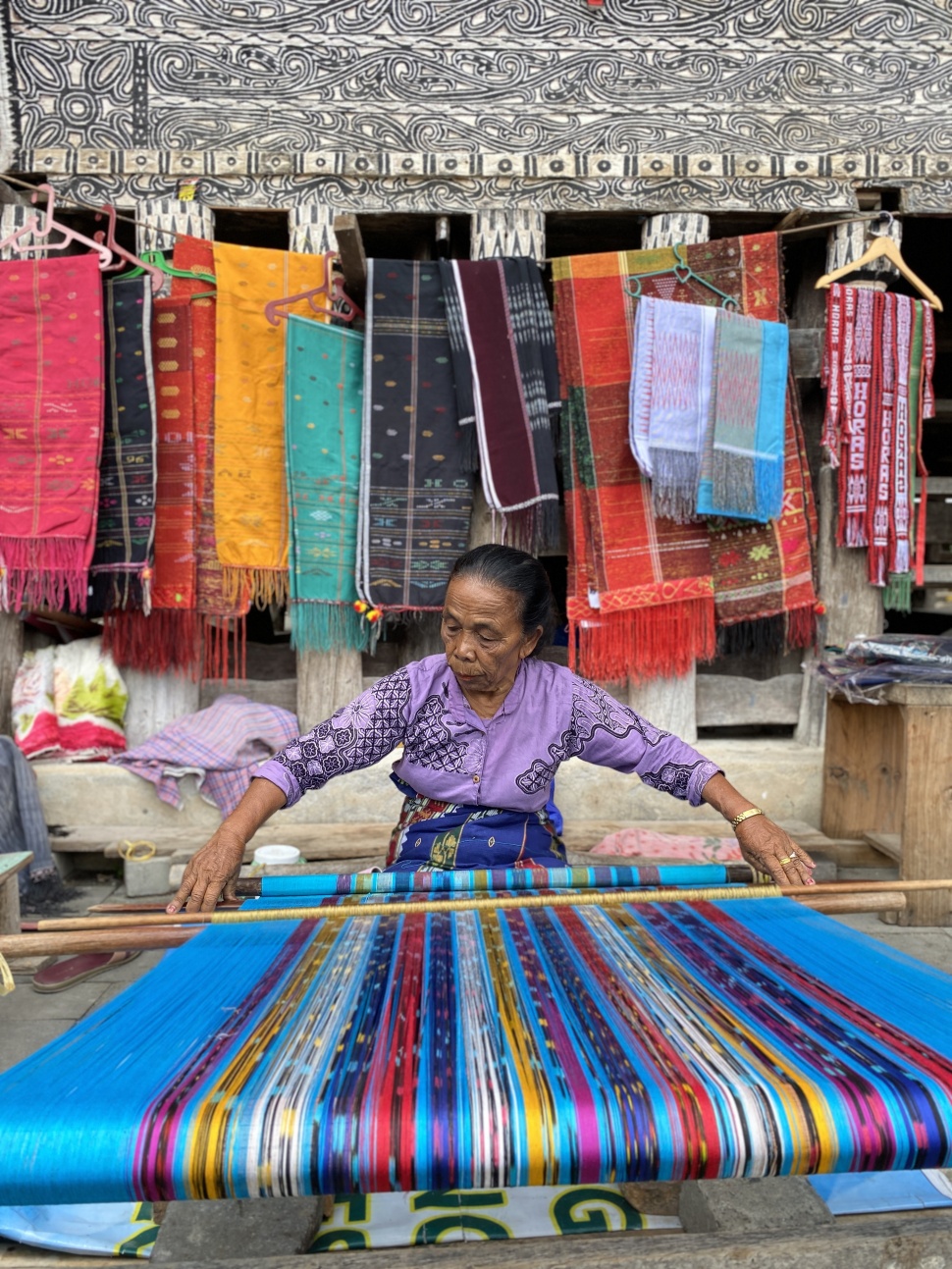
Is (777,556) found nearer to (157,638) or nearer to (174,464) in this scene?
(174,464)

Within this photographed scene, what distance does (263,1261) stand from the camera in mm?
1234

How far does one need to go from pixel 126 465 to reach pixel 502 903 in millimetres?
2899

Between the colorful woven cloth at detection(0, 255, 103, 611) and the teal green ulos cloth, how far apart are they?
2.73ft

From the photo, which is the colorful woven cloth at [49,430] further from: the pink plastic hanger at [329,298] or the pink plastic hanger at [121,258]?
the pink plastic hanger at [329,298]

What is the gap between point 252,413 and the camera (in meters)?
3.83

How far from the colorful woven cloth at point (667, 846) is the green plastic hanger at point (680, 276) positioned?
237 centimetres

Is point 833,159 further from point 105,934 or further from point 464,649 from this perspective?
point 105,934

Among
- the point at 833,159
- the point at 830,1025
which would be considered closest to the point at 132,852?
the point at 830,1025

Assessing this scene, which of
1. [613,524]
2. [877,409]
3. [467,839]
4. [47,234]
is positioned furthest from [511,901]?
[47,234]

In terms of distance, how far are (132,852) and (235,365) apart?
7.10ft

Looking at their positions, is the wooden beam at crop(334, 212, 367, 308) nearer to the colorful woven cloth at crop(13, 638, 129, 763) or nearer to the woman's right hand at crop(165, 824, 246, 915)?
the colorful woven cloth at crop(13, 638, 129, 763)

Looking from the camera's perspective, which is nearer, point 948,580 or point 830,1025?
point 830,1025

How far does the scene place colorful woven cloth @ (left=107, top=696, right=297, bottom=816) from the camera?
3883 mm

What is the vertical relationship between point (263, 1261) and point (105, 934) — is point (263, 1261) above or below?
below
